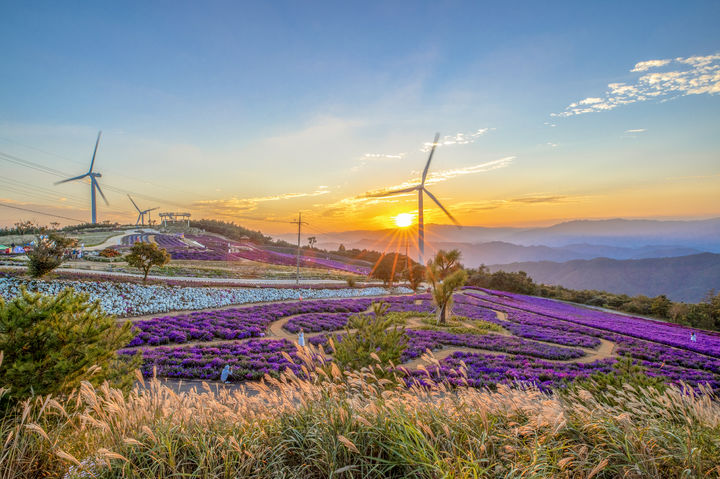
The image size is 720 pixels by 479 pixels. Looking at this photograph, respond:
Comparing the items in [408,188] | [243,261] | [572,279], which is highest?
[408,188]

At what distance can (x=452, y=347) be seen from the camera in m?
18.7

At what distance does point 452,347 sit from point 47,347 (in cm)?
1757

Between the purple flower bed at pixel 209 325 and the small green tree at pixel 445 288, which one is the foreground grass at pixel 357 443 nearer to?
the purple flower bed at pixel 209 325

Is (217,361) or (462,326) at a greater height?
(217,361)

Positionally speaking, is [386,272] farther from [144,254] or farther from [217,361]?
[217,361]

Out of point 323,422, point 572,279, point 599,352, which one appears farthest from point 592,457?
point 572,279

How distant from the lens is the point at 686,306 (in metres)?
35.6

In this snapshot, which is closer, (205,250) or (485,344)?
(485,344)

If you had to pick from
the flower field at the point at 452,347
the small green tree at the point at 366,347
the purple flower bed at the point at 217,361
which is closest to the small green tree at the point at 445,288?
the flower field at the point at 452,347

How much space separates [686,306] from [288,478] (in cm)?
4914

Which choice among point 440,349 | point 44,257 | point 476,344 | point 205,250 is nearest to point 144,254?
point 44,257

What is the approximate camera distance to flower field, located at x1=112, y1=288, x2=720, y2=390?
41.9ft

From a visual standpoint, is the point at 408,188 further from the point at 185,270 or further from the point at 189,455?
the point at 189,455

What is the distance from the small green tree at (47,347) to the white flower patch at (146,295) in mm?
14332
